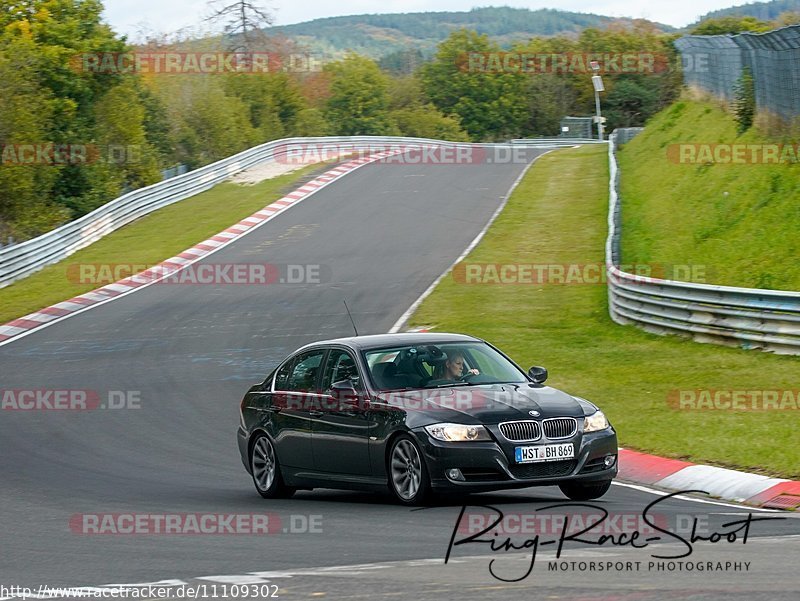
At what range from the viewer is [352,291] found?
28625 millimetres

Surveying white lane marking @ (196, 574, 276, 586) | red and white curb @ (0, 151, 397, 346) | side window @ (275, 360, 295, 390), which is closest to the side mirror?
side window @ (275, 360, 295, 390)

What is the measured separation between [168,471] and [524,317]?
12.4 m

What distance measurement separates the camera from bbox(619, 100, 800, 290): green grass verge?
898 inches

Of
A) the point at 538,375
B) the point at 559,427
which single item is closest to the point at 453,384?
the point at 538,375

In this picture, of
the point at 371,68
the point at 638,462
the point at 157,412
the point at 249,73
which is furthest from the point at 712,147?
the point at 371,68

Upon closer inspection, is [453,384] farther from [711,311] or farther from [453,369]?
[711,311]

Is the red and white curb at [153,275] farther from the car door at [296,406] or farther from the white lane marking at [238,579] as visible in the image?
the white lane marking at [238,579]

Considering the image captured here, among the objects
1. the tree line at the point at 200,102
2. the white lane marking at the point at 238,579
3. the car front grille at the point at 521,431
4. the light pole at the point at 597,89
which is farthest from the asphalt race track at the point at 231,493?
the light pole at the point at 597,89

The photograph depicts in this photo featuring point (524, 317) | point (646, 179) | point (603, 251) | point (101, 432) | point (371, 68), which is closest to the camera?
point (101, 432)

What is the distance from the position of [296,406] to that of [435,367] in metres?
1.44

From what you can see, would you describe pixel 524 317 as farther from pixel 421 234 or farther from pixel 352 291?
pixel 421 234

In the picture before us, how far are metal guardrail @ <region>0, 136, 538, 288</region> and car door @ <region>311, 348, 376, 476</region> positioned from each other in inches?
894

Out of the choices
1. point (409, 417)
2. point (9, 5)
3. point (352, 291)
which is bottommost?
point (352, 291)

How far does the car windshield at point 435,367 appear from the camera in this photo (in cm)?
1062
